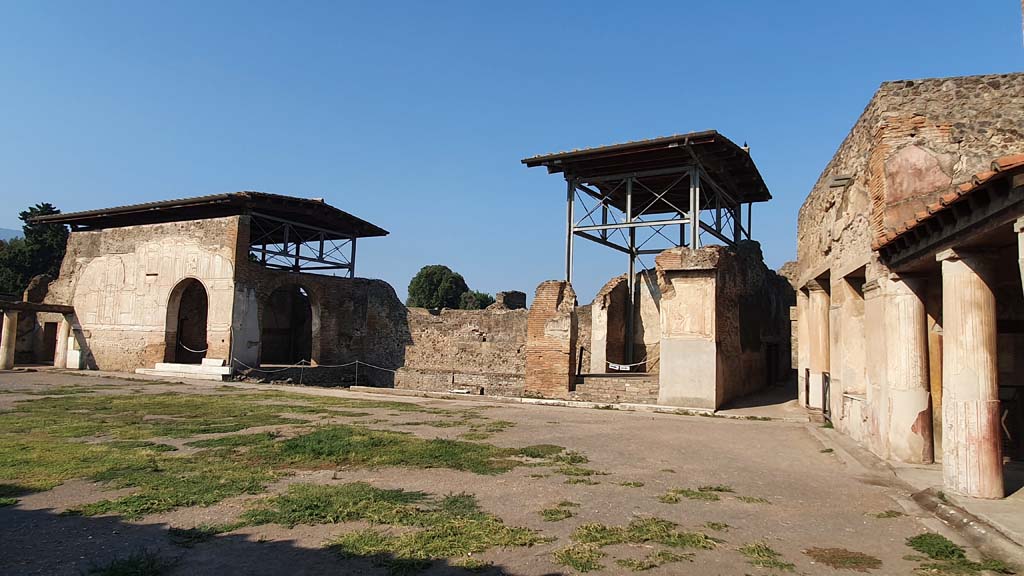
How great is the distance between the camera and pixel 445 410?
12797mm

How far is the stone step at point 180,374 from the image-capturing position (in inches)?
782

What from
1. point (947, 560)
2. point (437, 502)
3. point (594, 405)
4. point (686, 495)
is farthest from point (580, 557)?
point (594, 405)

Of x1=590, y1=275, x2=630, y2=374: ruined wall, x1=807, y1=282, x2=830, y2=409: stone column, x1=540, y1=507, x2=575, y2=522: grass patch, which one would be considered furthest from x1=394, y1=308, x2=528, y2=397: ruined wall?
x1=540, y1=507, x2=575, y2=522: grass patch

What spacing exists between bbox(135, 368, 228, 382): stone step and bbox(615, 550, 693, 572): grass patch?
742 inches

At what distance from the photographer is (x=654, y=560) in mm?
3879

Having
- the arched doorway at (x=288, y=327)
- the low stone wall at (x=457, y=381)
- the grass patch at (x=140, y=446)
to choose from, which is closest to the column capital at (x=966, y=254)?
the grass patch at (x=140, y=446)

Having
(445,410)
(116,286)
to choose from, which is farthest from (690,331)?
(116,286)

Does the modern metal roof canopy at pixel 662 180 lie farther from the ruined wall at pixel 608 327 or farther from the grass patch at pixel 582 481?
the grass patch at pixel 582 481

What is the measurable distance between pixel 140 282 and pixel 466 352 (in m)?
12.5

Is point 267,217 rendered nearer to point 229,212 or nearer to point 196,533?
point 229,212

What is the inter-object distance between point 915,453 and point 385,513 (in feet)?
20.9

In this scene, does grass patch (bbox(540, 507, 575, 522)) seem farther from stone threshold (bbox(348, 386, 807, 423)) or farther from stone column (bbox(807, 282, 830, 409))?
stone column (bbox(807, 282, 830, 409))

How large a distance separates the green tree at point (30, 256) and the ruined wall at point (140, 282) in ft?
54.1

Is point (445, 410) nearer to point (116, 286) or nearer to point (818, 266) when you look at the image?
point (818, 266)
